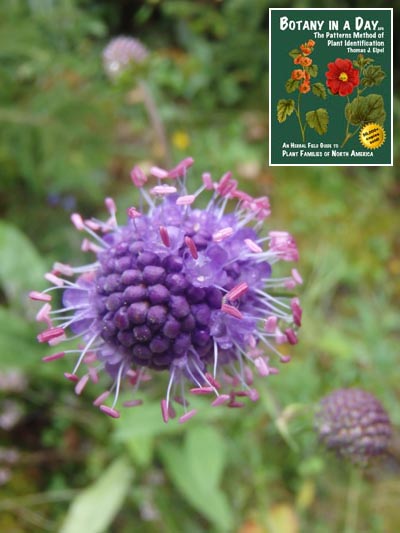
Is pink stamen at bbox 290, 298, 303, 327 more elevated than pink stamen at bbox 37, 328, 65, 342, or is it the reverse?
pink stamen at bbox 290, 298, 303, 327

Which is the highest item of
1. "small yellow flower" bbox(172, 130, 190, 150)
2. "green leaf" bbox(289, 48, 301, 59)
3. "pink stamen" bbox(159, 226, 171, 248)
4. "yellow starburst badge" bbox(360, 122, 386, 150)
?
"small yellow flower" bbox(172, 130, 190, 150)

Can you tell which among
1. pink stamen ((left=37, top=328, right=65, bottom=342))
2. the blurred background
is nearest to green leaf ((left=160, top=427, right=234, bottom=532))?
the blurred background

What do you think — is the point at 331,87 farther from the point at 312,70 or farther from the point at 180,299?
the point at 180,299

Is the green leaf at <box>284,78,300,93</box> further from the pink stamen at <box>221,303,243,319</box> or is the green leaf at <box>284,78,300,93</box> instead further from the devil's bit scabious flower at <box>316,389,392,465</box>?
the devil's bit scabious flower at <box>316,389,392,465</box>

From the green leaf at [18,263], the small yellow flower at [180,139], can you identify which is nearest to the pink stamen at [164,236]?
the green leaf at [18,263]

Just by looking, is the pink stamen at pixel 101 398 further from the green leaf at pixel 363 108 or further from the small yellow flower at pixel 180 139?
the small yellow flower at pixel 180 139

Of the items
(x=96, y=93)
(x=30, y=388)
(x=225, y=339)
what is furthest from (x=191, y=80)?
(x=225, y=339)

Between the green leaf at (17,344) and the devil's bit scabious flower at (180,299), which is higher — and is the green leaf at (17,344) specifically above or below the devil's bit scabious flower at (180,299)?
below
